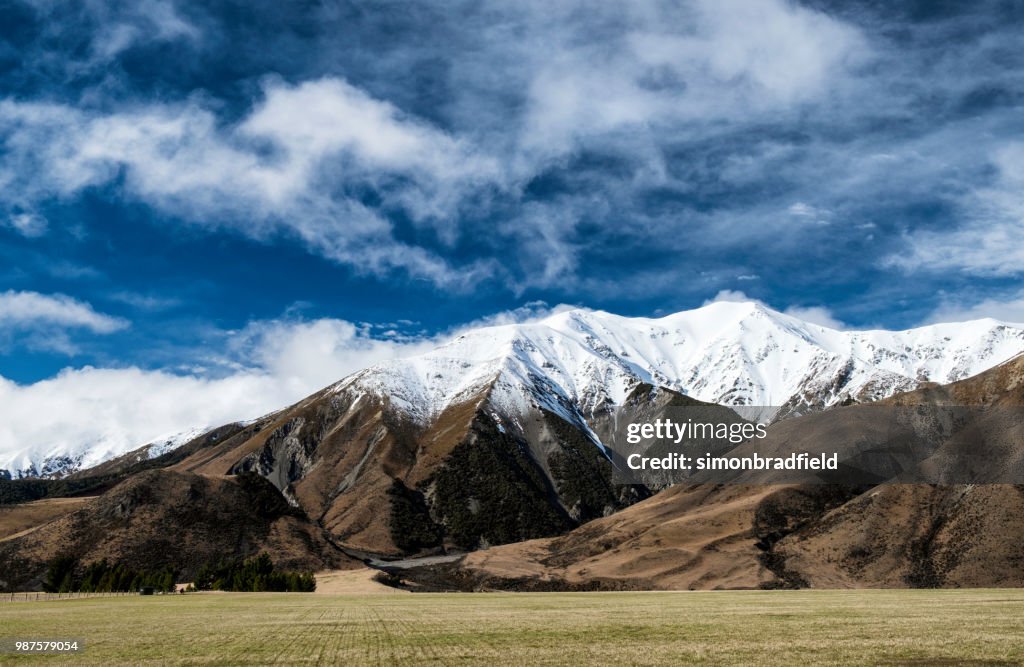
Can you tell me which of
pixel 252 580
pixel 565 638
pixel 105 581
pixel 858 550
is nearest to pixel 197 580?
pixel 252 580

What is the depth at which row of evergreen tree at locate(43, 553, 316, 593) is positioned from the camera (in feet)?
458

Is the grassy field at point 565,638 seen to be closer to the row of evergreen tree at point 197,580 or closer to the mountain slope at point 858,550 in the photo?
the row of evergreen tree at point 197,580

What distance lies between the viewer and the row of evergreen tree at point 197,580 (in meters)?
140

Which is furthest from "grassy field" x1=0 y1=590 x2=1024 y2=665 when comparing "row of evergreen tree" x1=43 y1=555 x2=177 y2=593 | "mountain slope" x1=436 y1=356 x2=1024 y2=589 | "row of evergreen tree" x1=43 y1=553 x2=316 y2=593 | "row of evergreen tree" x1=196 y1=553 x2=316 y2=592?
"mountain slope" x1=436 y1=356 x2=1024 y2=589

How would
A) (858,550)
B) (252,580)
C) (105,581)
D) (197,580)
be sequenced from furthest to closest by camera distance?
1. (858,550)
2. (197,580)
3. (252,580)
4. (105,581)

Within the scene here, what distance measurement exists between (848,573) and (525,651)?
483ft

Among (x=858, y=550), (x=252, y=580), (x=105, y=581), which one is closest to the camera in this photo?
(x=105, y=581)

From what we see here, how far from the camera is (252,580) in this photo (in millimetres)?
142750

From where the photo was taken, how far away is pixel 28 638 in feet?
148

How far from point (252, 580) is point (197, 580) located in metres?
12.5

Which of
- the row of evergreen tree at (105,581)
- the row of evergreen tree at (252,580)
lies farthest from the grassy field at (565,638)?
the row of evergreen tree at (105,581)

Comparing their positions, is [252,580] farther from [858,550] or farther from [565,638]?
[858,550]

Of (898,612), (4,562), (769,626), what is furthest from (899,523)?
(4,562)

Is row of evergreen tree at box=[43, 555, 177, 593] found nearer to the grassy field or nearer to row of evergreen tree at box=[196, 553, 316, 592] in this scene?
row of evergreen tree at box=[196, 553, 316, 592]
